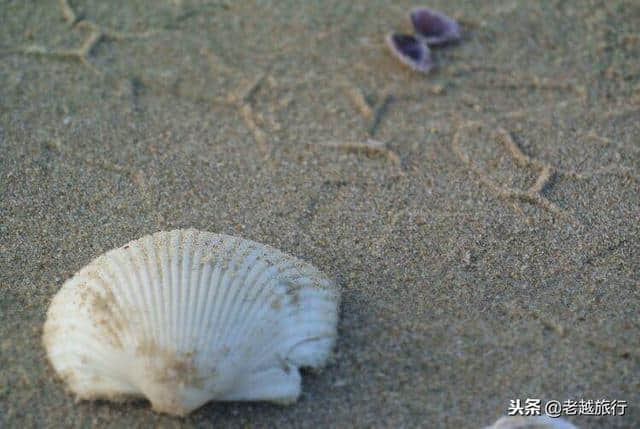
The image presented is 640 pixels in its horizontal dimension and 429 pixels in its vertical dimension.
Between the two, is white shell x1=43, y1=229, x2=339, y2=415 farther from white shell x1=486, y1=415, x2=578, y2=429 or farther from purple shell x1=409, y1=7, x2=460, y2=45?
purple shell x1=409, y1=7, x2=460, y2=45

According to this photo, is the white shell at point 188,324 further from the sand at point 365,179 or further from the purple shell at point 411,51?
the purple shell at point 411,51

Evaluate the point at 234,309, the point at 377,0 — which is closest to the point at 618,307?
the point at 234,309

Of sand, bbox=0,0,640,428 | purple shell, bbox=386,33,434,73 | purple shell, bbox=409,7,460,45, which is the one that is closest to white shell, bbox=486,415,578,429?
sand, bbox=0,0,640,428

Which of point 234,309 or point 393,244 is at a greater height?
point 234,309

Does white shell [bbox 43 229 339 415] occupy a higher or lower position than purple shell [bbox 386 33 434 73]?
higher

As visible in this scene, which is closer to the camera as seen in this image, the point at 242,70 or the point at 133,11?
the point at 242,70

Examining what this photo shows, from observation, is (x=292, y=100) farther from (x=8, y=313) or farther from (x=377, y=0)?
(x=8, y=313)

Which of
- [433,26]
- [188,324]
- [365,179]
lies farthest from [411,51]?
[188,324]
